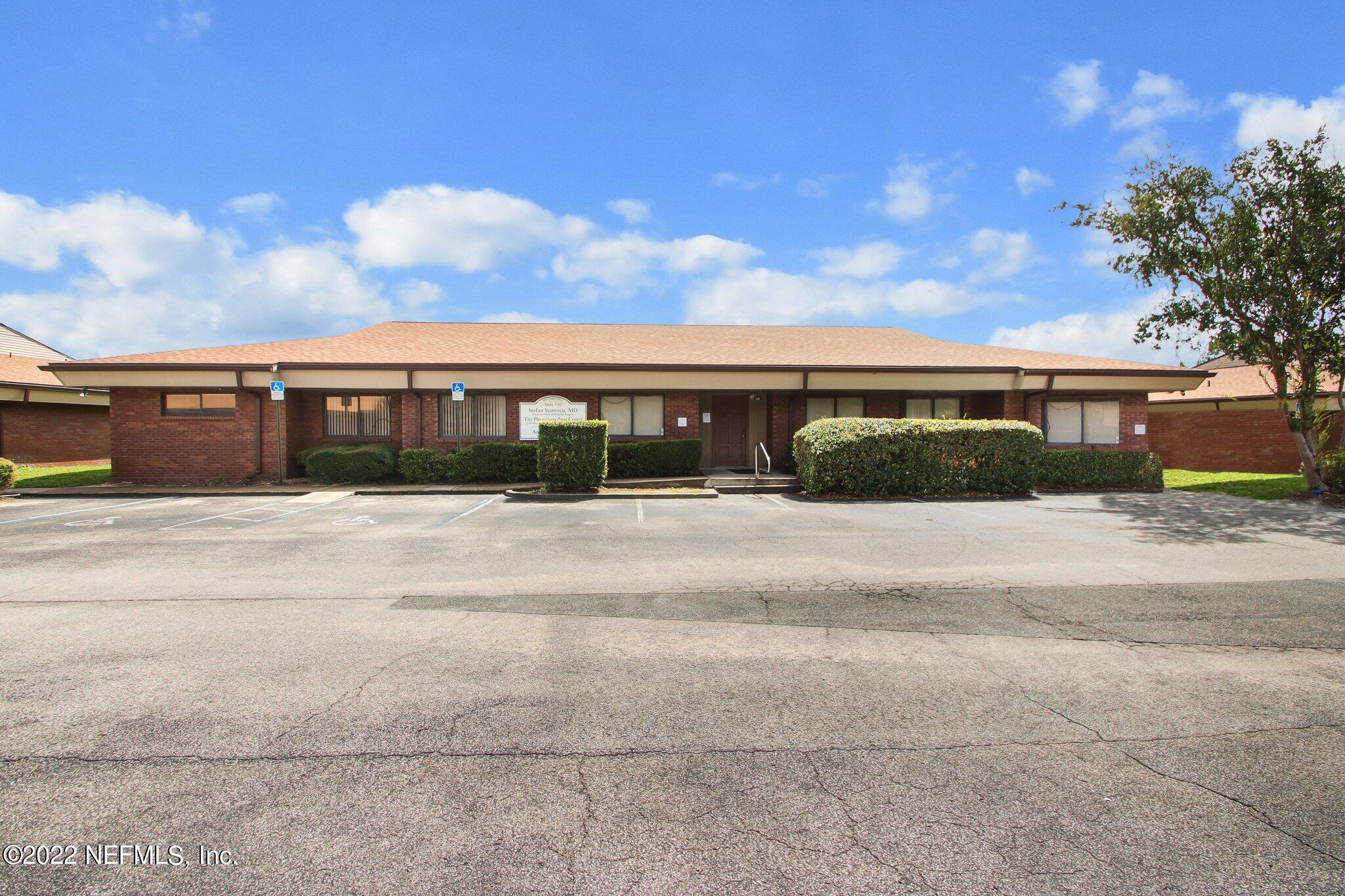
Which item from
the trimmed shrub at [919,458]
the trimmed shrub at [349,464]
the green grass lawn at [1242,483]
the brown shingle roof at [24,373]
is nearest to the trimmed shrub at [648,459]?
the trimmed shrub at [919,458]

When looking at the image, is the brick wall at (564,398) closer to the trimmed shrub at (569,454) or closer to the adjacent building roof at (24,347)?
the trimmed shrub at (569,454)

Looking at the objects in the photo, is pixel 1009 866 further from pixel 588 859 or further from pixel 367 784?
pixel 367 784

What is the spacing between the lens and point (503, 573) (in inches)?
282

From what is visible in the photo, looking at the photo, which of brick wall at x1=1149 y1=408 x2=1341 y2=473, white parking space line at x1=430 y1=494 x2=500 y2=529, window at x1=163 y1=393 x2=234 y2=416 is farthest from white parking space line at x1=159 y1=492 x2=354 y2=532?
brick wall at x1=1149 y1=408 x2=1341 y2=473

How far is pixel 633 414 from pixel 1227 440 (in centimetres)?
2079

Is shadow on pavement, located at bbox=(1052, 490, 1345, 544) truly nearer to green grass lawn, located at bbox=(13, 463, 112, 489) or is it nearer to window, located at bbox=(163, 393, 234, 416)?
window, located at bbox=(163, 393, 234, 416)

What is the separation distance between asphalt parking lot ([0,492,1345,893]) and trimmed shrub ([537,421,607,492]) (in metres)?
7.37

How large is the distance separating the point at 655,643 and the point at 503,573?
291cm

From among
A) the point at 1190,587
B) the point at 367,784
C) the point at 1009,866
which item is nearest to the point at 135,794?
the point at 367,784

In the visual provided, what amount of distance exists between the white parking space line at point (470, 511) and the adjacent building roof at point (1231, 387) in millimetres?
21544

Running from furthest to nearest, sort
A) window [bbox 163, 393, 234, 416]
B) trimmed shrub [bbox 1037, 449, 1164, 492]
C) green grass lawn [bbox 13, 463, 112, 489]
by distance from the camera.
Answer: window [bbox 163, 393, 234, 416], green grass lawn [bbox 13, 463, 112, 489], trimmed shrub [bbox 1037, 449, 1164, 492]

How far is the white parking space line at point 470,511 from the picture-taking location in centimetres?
1094

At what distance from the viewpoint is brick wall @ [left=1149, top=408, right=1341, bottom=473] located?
70.1 feet

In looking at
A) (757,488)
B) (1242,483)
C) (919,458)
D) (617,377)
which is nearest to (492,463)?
(617,377)
